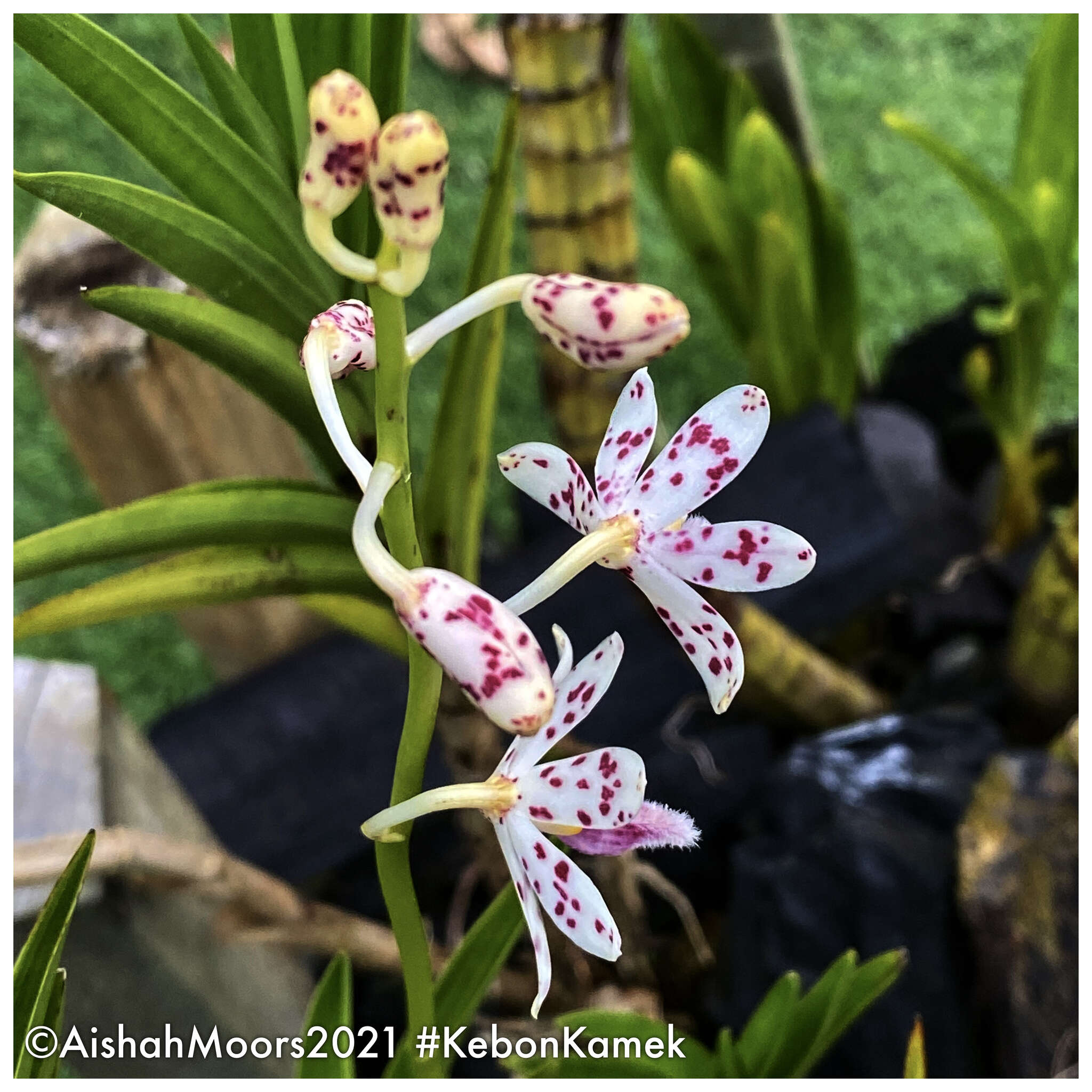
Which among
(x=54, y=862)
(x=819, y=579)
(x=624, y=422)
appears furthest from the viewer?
(x=819, y=579)

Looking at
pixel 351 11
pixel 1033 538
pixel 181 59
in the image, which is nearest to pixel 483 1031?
pixel 351 11

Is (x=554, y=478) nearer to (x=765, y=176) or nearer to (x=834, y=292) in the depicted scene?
(x=765, y=176)

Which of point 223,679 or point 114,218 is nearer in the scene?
point 114,218

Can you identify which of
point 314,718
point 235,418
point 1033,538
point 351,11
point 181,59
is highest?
point 181,59

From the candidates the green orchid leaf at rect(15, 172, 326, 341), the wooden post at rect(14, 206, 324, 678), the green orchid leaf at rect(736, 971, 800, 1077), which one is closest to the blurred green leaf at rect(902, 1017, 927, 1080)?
the green orchid leaf at rect(736, 971, 800, 1077)

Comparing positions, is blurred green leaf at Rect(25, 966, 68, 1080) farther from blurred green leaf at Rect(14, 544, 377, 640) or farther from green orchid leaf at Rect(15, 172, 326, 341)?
green orchid leaf at Rect(15, 172, 326, 341)

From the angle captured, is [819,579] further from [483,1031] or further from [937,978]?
[483,1031]

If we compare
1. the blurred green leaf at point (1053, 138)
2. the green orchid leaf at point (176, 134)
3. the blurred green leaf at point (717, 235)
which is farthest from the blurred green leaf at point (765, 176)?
the green orchid leaf at point (176, 134)

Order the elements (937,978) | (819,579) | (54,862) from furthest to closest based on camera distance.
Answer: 1. (819,579)
2. (937,978)
3. (54,862)
